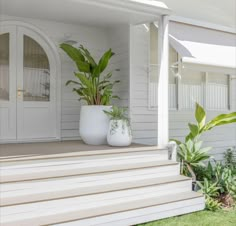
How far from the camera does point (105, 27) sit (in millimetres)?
9203

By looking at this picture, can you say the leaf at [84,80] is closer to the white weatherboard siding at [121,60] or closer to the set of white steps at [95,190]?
the white weatherboard siding at [121,60]

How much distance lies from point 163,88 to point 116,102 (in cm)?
194

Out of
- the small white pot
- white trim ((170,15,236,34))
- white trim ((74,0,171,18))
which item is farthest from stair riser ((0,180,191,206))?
white trim ((170,15,236,34))

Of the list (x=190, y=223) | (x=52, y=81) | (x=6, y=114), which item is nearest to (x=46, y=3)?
(x=52, y=81)

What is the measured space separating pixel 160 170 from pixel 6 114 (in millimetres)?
3789

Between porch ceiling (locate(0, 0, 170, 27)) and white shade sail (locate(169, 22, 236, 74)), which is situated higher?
porch ceiling (locate(0, 0, 170, 27))

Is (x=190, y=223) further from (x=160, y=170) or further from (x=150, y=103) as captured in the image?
(x=150, y=103)

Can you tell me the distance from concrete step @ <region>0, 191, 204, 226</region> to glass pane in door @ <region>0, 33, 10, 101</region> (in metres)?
3.60

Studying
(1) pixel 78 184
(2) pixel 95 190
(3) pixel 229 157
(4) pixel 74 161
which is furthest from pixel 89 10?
(3) pixel 229 157

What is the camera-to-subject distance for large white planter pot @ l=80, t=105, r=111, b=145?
784cm

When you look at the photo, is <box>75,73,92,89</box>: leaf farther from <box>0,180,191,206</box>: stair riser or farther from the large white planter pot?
<box>0,180,191,206</box>: stair riser

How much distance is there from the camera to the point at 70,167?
19.8 feet

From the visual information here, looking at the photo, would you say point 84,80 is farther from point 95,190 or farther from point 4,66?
point 95,190

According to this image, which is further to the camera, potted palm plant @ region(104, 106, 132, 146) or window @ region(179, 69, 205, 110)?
window @ region(179, 69, 205, 110)
